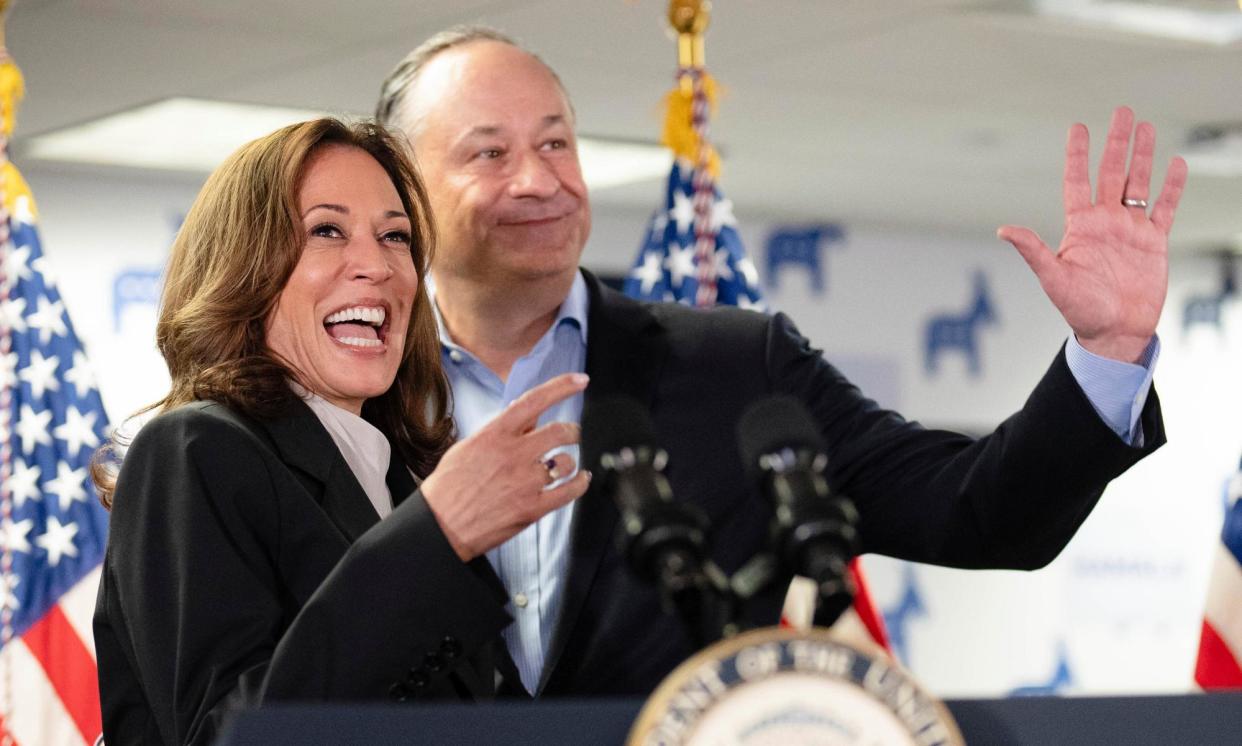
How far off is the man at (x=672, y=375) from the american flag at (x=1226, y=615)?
1.10 meters

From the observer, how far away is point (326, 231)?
168 centimetres

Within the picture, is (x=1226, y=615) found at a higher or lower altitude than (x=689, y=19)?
lower

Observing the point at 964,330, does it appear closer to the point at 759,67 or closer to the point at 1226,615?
the point at 759,67

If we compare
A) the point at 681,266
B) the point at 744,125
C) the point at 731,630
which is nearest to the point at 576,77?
the point at 744,125

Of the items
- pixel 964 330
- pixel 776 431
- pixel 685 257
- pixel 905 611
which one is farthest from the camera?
pixel 964 330

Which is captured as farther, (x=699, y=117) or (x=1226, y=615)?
(x=699, y=117)

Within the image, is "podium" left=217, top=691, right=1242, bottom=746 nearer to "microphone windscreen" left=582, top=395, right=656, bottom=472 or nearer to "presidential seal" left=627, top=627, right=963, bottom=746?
"presidential seal" left=627, top=627, right=963, bottom=746

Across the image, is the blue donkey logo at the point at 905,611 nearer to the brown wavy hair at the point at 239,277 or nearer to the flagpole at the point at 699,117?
the flagpole at the point at 699,117

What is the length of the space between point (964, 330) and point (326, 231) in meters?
7.64

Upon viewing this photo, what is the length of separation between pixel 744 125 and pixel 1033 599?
4022 millimetres

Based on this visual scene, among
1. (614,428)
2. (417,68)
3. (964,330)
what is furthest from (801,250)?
(614,428)

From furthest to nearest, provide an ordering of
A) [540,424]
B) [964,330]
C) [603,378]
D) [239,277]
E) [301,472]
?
[964,330]
[540,424]
[603,378]
[239,277]
[301,472]

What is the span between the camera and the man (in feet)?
4.95

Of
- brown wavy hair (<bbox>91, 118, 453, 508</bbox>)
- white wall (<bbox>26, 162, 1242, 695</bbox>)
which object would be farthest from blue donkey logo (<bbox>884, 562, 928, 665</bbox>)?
brown wavy hair (<bbox>91, 118, 453, 508</bbox>)
